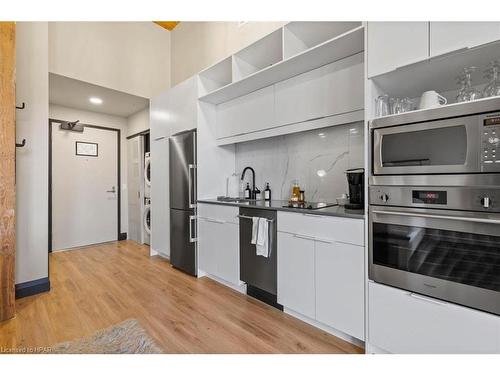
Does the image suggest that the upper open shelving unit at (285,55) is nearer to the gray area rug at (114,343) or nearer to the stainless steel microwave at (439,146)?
the stainless steel microwave at (439,146)

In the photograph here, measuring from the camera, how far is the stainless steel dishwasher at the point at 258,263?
6.98 feet

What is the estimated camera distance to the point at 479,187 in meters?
1.21

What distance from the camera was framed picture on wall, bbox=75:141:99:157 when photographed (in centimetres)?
429

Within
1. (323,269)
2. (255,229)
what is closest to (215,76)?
(255,229)

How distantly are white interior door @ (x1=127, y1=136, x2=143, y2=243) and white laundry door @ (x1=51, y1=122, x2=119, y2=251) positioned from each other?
23 cm

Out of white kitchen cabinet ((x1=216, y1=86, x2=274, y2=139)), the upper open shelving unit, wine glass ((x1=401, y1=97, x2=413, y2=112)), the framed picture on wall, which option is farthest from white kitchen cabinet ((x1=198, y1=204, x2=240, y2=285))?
the framed picture on wall

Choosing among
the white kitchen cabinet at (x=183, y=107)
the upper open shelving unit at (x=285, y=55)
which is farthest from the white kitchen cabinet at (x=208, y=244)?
the upper open shelving unit at (x=285, y=55)

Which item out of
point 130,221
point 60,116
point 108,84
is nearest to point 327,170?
point 108,84

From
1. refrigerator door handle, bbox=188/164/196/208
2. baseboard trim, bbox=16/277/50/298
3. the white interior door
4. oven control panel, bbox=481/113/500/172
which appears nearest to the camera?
oven control panel, bbox=481/113/500/172

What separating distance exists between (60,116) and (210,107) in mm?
2813

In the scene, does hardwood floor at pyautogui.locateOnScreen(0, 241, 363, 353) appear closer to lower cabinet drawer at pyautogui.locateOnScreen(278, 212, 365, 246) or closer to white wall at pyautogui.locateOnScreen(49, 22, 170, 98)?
lower cabinet drawer at pyautogui.locateOnScreen(278, 212, 365, 246)

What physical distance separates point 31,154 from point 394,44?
3221mm

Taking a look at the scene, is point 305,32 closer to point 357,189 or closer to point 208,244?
point 357,189

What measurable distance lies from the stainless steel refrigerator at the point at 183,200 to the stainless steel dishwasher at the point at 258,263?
0.80m
